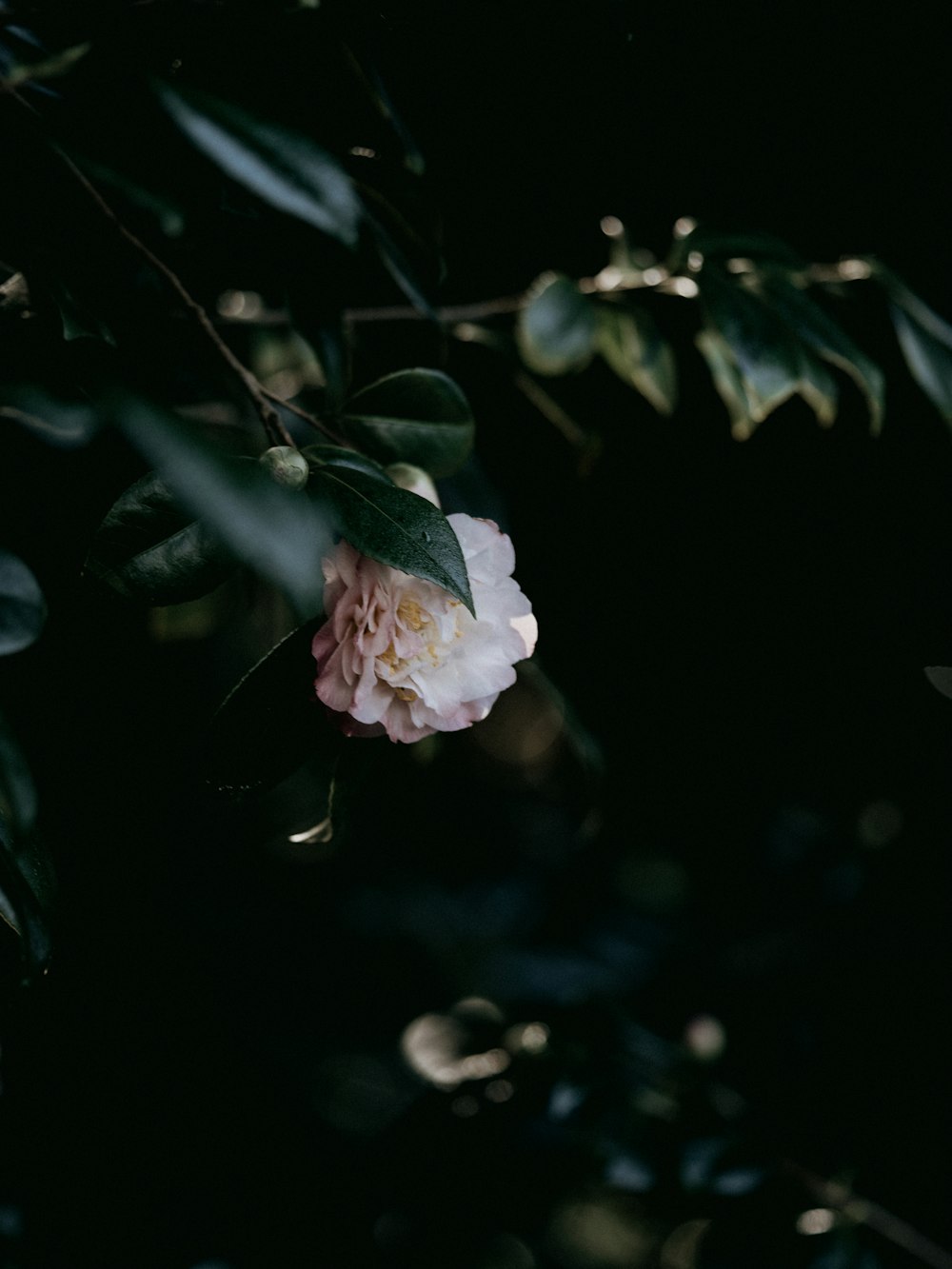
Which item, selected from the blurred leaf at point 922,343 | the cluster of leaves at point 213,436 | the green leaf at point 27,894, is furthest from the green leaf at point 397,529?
the blurred leaf at point 922,343

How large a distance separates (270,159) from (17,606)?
0.23m

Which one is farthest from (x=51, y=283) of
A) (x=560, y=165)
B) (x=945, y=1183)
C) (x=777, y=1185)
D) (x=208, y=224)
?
(x=945, y=1183)

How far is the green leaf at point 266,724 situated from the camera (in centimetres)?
47

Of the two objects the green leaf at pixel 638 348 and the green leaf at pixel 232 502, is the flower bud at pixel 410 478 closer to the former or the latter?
the green leaf at pixel 232 502

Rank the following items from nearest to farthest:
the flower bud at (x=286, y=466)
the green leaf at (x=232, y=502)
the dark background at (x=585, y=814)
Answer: the green leaf at (x=232, y=502) → the flower bud at (x=286, y=466) → the dark background at (x=585, y=814)

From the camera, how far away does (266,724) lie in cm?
48

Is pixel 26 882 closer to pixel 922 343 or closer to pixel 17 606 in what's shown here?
pixel 17 606

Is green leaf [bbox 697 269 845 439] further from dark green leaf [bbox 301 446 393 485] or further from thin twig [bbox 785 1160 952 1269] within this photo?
thin twig [bbox 785 1160 952 1269]

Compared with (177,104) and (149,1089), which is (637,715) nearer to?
Answer: (149,1089)

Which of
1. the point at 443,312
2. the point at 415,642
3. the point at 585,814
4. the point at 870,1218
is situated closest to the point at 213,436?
the point at 415,642

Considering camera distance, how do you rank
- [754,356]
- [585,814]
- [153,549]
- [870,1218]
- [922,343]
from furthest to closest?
1. [585,814]
2. [870,1218]
3. [922,343]
4. [754,356]
5. [153,549]

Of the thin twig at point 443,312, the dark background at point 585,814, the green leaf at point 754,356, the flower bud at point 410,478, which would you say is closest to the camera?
the flower bud at point 410,478

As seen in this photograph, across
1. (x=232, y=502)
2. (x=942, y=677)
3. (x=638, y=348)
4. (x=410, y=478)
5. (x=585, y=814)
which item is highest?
(x=232, y=502)

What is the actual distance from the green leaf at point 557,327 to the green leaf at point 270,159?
32cm
